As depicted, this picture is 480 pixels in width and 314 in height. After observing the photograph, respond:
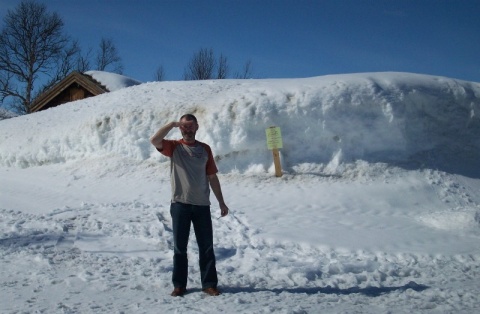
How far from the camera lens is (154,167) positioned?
1179 cm

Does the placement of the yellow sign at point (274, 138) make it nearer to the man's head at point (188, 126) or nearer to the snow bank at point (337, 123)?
the snow bank at point (337, 123)

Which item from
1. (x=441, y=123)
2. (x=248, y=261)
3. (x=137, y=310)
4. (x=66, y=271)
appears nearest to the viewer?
(x=137, y=310)

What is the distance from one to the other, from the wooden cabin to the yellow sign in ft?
49.3

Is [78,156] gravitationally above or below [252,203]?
above

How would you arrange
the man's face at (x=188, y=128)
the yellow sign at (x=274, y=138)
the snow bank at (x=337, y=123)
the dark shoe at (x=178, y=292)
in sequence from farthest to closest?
the snow bank at (x=337, y=123), the yellow sign at (x=274, y=138), the man's face at (x=188, y=128), the dark shoe at (x=178, y=292)

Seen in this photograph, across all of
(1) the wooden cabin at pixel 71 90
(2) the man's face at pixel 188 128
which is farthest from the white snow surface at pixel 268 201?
(1) the wooden cabin at pixel 71 90

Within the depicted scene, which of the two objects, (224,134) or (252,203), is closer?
(252,203)

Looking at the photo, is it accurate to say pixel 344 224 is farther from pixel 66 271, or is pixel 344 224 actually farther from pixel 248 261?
pixel 66 271

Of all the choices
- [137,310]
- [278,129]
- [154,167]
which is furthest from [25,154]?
[137,310]

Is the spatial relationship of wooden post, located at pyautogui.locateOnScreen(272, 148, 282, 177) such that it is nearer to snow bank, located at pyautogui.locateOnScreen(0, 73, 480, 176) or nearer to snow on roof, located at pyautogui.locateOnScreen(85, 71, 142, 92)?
snow bank, located at pyautogui.locateOnScreen(0, 73, 480, 176)

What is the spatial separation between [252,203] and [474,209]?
4224 millimetres

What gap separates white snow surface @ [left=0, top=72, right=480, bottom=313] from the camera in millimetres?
4500

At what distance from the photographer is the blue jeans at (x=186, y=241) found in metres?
4.36

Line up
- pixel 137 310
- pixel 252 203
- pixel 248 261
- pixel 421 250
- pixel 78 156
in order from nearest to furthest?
1. pixel 137 310
2. pixel 248 261
3. pixel 421 250
4. pixel 252 203
5. pixel 78 156
